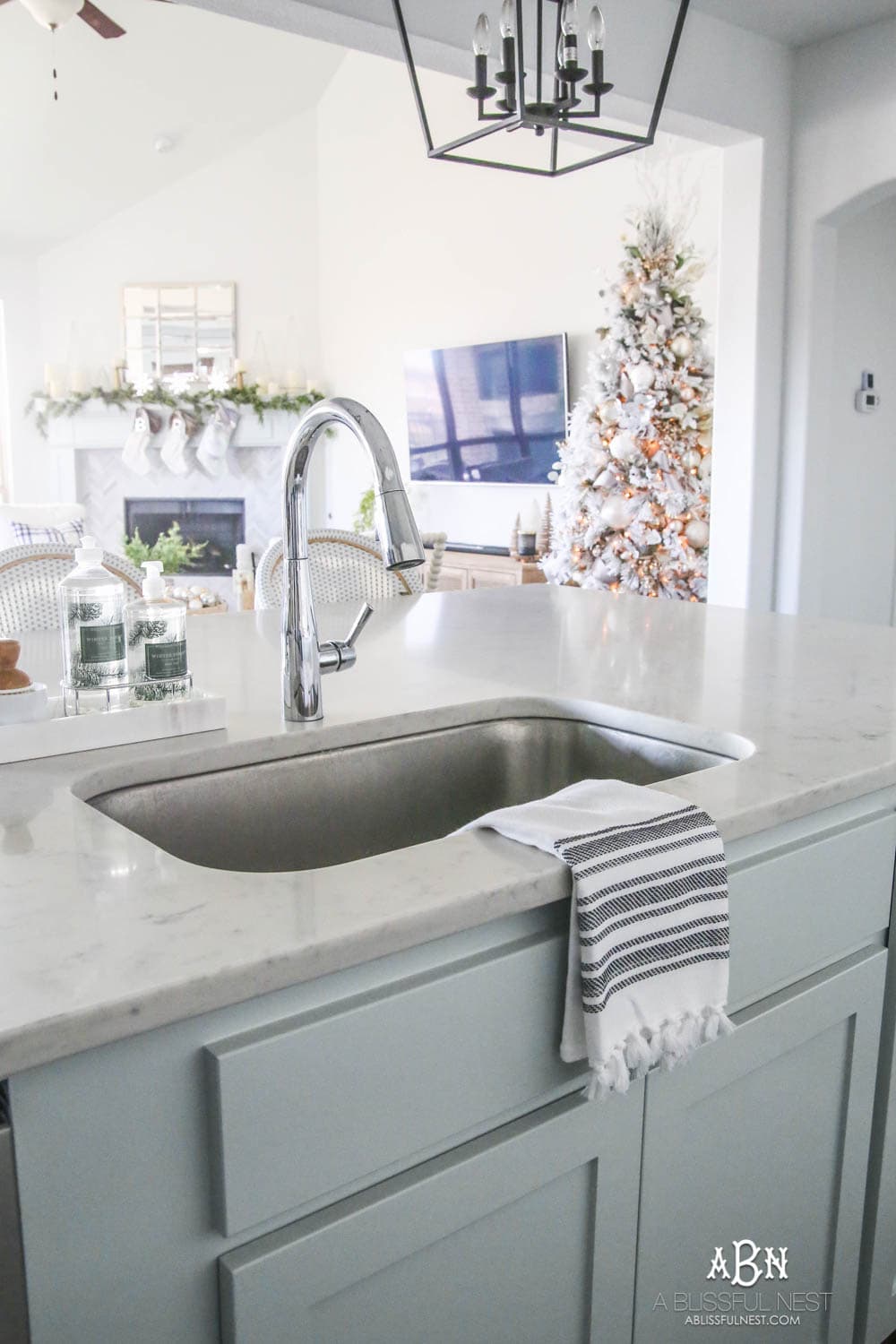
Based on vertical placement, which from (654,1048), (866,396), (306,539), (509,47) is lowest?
(654,1048)

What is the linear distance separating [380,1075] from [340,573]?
6.39 feet

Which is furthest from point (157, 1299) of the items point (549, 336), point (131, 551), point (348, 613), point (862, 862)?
point (131, 551)

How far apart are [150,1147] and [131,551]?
20.3ft

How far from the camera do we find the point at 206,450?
8.13 meters

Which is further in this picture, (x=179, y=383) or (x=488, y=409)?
(x=179, y=383)

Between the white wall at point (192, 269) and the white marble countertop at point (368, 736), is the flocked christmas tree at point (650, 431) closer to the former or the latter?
the white marble countertop at point (368, 736)

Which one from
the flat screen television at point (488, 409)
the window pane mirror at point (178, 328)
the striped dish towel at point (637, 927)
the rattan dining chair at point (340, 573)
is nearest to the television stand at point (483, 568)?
the flat screen television at point (488, 409)

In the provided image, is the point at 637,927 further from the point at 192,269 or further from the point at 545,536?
the point at 192,269

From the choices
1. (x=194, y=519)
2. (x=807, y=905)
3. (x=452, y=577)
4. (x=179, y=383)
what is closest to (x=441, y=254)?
(x=452, y=577)

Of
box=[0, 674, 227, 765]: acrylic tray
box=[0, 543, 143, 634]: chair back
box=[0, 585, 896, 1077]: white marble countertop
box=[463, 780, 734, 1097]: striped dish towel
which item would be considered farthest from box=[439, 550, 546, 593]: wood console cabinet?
box=[463, 780, 734, 1097]: striped dish towel

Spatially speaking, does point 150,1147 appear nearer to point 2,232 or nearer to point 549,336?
point 549,336

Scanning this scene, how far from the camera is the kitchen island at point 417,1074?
0.66m

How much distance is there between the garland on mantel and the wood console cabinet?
220cm

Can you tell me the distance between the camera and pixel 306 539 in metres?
1.21
